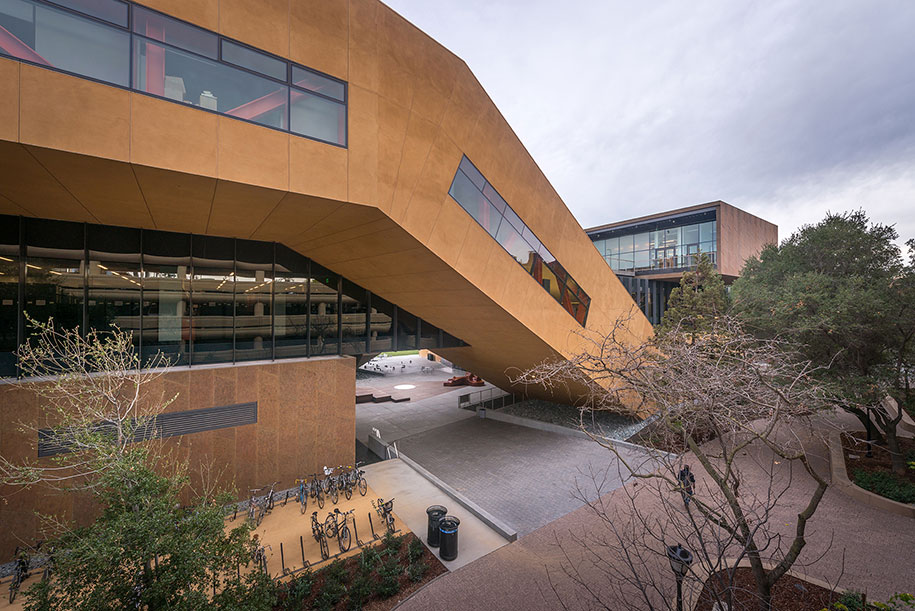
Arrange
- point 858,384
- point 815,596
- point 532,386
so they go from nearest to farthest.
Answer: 1. point 815,596
2. point 858,384
3. point 532,386

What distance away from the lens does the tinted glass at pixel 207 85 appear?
6355mm

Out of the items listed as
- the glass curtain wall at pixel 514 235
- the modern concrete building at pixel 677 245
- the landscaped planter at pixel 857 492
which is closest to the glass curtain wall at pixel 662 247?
the modern concrete building at pixel 677 245

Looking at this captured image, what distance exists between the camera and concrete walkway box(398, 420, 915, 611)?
6.96 metres

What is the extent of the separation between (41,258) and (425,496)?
1170 centimetres

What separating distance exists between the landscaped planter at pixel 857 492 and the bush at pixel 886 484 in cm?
21

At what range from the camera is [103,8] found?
6.18 metres

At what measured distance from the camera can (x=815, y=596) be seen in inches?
254

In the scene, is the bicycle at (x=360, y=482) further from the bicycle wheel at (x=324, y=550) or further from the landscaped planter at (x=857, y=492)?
the landscaped planter at (x=857, y=492)

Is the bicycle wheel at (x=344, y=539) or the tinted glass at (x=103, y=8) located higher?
the tinted glass at (x=103, y=8)

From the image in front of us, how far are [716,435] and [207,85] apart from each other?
12.7 metres

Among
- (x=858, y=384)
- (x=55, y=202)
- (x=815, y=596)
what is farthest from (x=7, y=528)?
(x=858, y=384)

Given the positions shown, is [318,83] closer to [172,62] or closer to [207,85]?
[207,85]

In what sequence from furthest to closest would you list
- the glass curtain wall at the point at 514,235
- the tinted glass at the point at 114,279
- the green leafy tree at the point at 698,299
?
the green leafy tree at the point at 698,299 < the glass curtain wall at the point at 514,235 < the tinted glass at the point at 114,279

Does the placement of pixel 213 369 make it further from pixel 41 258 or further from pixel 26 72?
pixel 26 72
